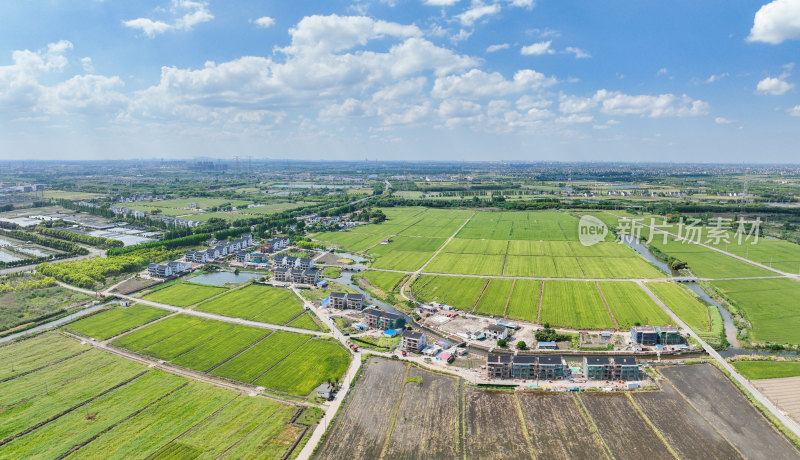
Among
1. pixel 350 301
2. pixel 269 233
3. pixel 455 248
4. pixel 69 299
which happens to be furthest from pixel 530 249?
pixel 69 299

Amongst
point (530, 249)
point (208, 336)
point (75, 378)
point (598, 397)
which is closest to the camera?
point (598, 397)

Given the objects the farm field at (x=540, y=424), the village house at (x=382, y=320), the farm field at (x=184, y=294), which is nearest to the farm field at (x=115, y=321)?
the farm field at (x=184, y=294)

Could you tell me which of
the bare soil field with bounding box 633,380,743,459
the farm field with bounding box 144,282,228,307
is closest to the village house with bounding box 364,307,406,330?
the bare soil field with bounding box 633,380,743,459

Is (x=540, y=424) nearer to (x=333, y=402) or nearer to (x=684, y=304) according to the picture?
(x=333, y=402)

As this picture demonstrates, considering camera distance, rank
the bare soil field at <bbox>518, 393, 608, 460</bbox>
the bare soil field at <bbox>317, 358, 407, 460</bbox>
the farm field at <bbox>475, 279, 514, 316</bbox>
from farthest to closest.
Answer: the farm field at <bbox>475, 279, 514, 316</bbox> < the bare soil field at <bbox>317, 358, 407, 460</bbox> < the bare soil field at <bbox>518, 393, 608, 460</bbox>

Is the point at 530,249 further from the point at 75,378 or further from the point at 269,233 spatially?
the point at 75,378

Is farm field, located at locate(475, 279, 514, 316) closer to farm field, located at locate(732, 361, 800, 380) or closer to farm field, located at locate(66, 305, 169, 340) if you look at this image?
farm field, located at locate(732, 361, 800, 380)
